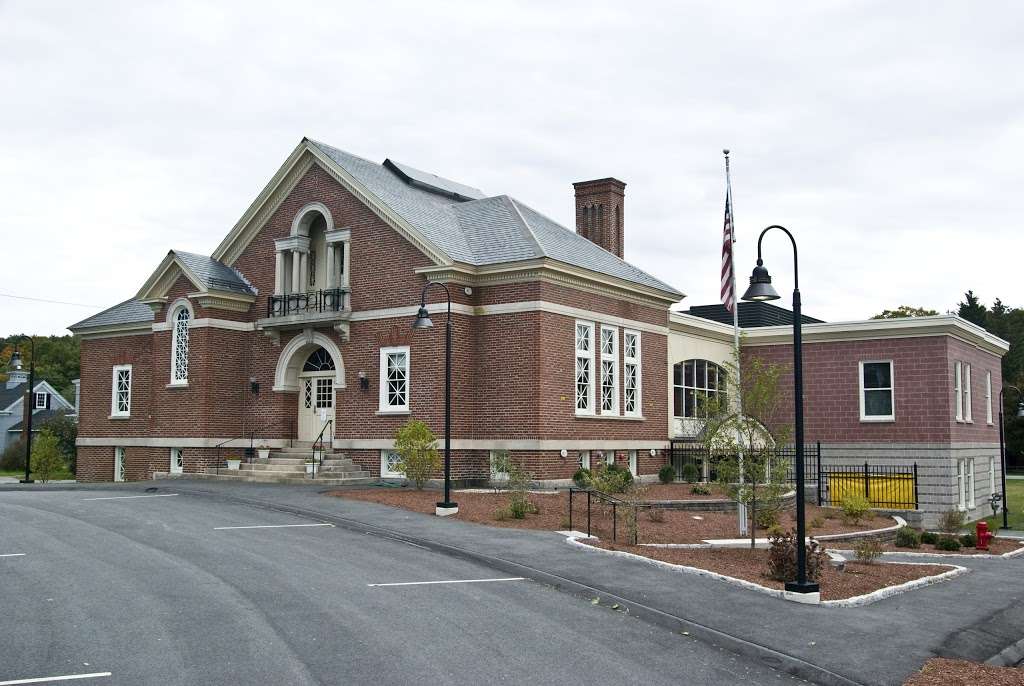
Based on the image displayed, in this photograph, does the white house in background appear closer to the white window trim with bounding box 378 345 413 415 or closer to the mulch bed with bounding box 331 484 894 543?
the white window trim with bounding box 378 345 413 415

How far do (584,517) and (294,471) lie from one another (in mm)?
10149

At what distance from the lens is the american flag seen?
75.9ft

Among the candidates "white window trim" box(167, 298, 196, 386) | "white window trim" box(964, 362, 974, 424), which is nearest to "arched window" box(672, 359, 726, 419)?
"white window trim" box(964, 362, 974, 424)

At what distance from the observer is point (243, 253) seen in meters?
30.6

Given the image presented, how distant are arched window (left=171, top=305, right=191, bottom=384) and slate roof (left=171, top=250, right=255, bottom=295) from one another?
4.67ft

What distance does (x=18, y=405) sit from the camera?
244 ft

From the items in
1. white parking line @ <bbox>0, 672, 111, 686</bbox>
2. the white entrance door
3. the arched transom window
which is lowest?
white parking line @ <bbox>0, 672, 111, 686</bbox>

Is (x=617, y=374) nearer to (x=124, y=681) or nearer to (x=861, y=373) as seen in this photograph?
(x=861, y=373)

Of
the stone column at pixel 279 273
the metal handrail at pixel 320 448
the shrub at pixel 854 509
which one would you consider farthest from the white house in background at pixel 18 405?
the shrub at pixel 854 509

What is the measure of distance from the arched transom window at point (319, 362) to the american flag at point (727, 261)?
12.2 metres

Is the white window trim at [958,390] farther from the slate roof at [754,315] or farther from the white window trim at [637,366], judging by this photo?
the white window trim at [637,366]

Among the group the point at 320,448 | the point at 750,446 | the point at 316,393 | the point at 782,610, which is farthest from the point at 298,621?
the point at 316,393

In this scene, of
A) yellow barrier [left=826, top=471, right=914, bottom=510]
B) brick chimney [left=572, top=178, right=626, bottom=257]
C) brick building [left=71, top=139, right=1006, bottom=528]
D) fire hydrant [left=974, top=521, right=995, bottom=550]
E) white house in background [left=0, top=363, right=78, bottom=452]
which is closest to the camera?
fire hydrant [left=974, top=521, right=995, bottom=550]

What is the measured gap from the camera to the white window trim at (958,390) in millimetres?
32094
